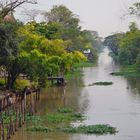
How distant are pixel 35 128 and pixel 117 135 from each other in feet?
15.8

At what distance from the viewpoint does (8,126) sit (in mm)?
27438

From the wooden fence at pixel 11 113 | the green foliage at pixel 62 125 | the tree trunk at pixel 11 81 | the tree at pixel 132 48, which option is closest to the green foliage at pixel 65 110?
the green foliage at pixel 62 125

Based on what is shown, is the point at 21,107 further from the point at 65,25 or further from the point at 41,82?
the point at 65,25

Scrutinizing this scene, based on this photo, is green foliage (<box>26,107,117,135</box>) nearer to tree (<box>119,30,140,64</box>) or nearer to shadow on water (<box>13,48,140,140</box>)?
shadow on water (<box>13,48,140,140</box>)

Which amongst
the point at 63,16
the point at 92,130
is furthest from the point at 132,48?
the point at 92,130

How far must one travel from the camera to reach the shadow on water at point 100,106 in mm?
27062

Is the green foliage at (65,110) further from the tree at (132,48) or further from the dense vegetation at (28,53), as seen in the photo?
the tree at (132,48)

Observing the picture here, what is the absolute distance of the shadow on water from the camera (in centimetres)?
2706

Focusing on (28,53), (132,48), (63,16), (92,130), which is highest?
(63,16)

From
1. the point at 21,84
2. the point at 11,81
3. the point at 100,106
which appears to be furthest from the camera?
the point at 100,106

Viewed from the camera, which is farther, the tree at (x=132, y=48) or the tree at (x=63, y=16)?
the tree at (x=63, y=16)

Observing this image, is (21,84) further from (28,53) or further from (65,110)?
(65,110)

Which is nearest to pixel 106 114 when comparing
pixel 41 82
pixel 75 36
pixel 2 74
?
pixel 41 82

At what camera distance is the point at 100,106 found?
4050 cm
